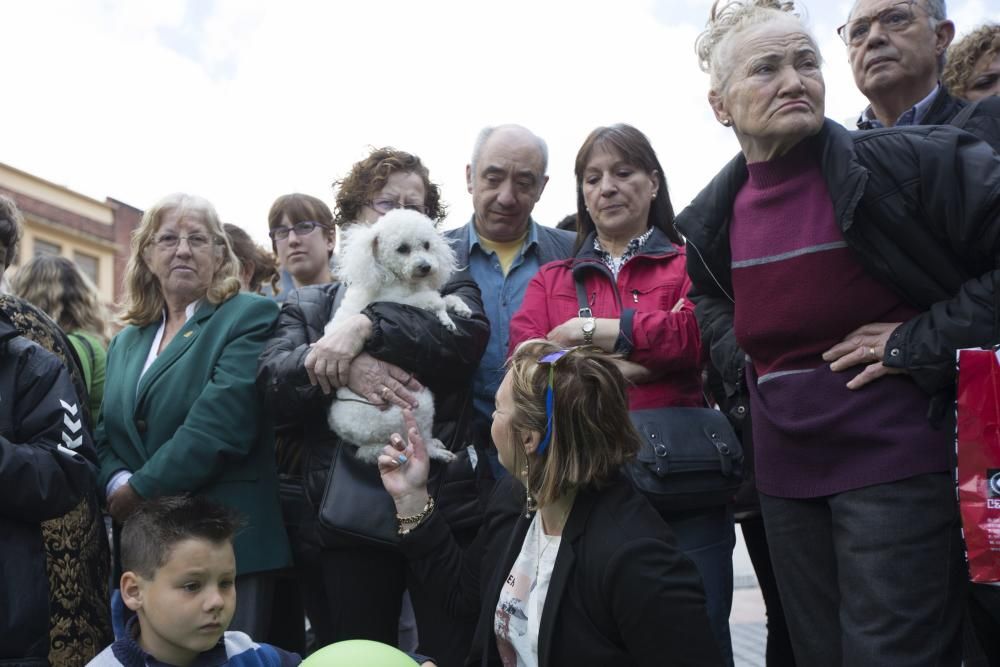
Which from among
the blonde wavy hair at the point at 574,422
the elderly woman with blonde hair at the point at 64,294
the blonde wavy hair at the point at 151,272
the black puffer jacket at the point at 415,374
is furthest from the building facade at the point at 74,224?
the blonde wavy hair at the point at 574,422

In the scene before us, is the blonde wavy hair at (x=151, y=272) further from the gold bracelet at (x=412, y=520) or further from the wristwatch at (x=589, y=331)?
the wristwatch at (x=589, y=331)

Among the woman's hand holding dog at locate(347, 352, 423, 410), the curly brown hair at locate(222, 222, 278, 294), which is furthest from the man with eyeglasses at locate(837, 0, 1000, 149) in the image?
the curly brown hair at locate(222, 222, 278, 294)

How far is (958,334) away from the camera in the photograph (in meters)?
2.21

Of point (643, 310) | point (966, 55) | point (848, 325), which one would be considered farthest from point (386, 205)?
point (966, 55)

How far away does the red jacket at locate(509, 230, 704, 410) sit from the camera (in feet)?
10.1

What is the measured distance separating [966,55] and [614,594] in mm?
3148

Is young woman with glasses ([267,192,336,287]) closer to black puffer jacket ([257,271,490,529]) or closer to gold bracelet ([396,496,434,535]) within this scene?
black puffer jacket ([257,271,490,529])

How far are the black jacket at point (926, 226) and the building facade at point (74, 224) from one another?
26317 mm

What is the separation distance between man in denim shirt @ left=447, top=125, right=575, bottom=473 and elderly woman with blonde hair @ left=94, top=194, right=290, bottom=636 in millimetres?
921

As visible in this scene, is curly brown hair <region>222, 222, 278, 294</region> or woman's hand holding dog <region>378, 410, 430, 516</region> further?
curly brown hair <region>222, 222, 278, 294</region>

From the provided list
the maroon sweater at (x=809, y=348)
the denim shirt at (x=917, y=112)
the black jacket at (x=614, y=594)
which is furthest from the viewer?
the denim shirt at (x=917, y=112)

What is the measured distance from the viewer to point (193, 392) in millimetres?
3535

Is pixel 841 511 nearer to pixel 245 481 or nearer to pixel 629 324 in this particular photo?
pixel 629 324

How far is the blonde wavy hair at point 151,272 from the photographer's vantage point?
12.5 feet
